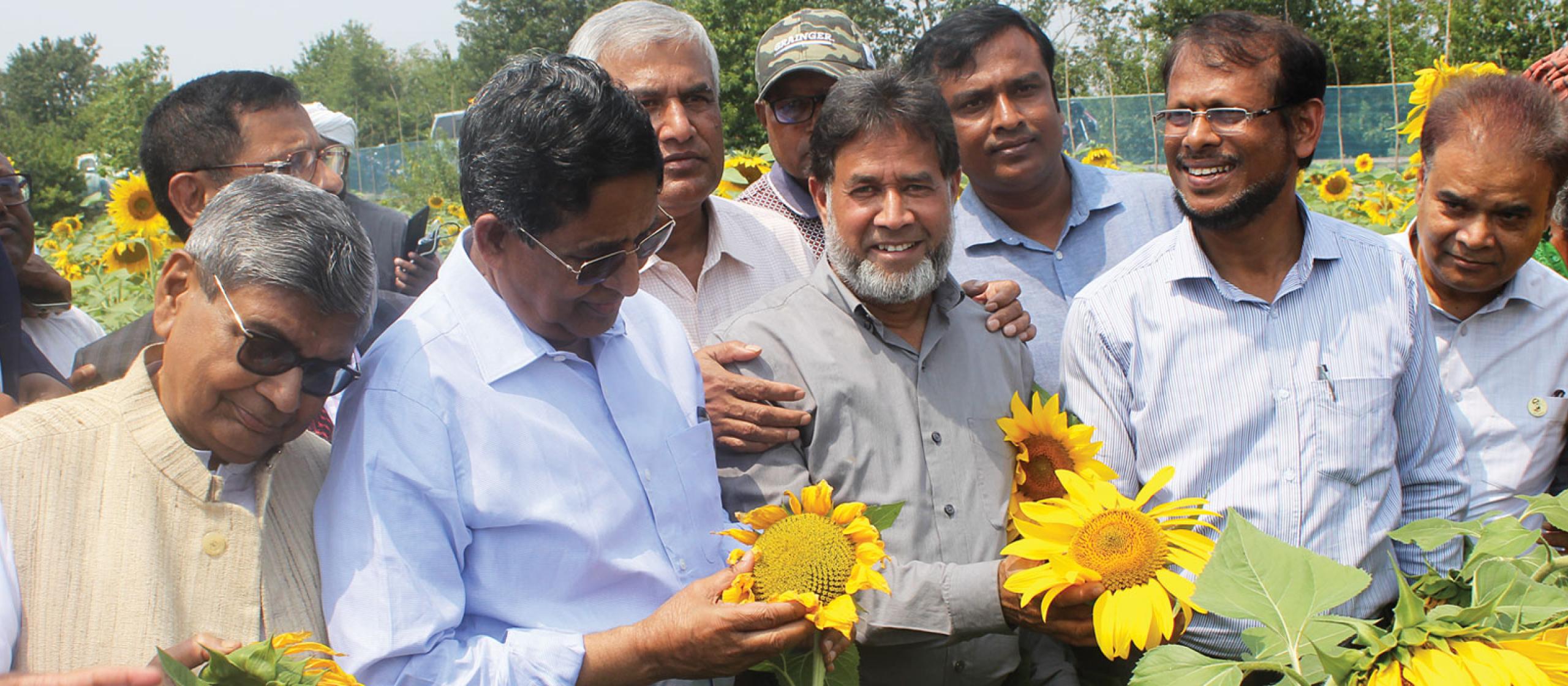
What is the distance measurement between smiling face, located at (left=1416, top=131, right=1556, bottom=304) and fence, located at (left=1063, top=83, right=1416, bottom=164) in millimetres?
21862

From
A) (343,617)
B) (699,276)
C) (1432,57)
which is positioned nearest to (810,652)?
(343,617)

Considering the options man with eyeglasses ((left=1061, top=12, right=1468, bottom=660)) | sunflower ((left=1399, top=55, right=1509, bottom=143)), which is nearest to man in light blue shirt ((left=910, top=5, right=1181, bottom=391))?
man with eyeglasses ((left=1061, top=12, right=1468, bottom=660))

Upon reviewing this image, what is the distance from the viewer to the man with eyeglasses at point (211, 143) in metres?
3.00

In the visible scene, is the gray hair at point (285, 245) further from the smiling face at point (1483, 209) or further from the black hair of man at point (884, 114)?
the smiling face at point (1483, 209)

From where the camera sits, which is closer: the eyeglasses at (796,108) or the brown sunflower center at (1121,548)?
the brown sunflower center at (1121,548)

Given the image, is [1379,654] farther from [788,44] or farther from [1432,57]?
[1432,57]

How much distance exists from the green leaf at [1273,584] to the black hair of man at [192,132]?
8.57ft

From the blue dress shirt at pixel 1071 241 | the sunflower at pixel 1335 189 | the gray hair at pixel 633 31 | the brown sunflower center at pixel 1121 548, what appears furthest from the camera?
the sunflower at pixel 1335 189

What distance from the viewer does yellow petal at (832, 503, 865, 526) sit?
201cm

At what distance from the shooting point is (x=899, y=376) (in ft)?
8.71

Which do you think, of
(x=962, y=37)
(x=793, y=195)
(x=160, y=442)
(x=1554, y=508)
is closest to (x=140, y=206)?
(x=793, y=195)

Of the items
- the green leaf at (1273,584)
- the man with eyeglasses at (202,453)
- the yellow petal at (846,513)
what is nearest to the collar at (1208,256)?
the yellow petal at (846,513)

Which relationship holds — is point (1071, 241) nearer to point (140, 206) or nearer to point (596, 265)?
point (596, 265)

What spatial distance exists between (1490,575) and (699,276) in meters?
2.18
